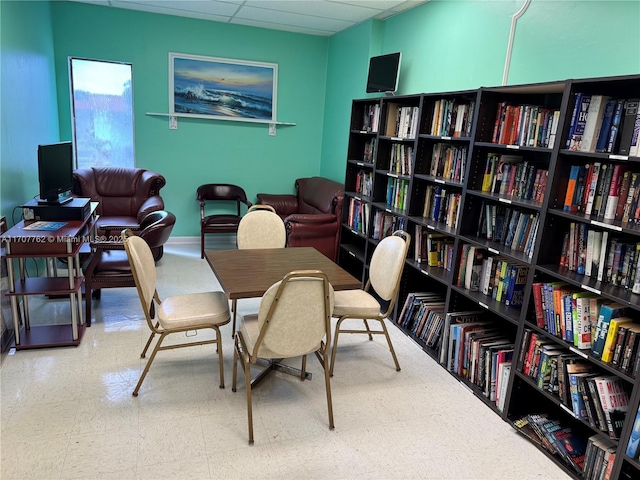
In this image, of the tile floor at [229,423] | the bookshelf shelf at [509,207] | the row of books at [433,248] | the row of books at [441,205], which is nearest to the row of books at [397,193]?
the bookshelf shelf at [509,207]

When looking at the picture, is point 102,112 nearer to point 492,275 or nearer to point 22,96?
point 22,96

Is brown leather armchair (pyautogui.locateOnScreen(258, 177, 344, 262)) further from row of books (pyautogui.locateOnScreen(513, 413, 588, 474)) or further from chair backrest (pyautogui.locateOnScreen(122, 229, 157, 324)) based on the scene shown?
row of books (pyautogui.locateOnScreen(513, 413, 588, 474))

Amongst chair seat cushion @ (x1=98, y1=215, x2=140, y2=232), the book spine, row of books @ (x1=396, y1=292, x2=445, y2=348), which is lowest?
row of books @ (x1=396, y1=292, x2=445, y2=348)

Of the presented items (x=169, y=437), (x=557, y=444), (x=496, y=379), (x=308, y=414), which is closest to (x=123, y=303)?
(x=169, y=437)

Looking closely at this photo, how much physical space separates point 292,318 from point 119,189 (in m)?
3.90

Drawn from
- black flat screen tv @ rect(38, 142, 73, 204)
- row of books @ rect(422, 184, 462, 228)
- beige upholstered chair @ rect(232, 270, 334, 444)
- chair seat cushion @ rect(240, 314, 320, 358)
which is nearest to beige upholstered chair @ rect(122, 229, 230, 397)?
chair seat cushion @ rect(240, 314, 320, 358)

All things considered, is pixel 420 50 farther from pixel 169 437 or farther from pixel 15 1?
pixel 169 437

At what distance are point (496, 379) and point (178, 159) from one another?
4.70 meters

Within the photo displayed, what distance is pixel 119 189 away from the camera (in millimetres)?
5176

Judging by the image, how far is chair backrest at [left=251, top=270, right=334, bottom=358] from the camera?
6.73ft

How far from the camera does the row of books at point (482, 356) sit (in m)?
2.65

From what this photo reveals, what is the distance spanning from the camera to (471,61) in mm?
3531

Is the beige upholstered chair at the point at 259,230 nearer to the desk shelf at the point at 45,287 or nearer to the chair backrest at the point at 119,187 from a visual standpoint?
the desk shelf at the point at 45,287

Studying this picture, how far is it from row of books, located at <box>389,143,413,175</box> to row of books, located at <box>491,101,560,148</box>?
884 mm
